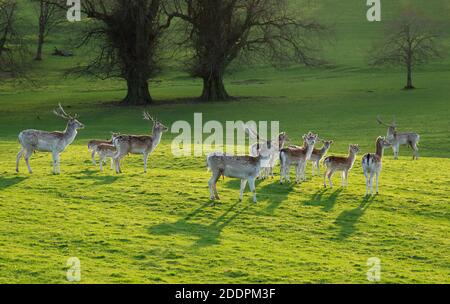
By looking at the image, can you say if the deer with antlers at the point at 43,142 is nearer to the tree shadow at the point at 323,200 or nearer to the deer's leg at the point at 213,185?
the deer's leg at the point at 213,185

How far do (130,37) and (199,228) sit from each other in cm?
3493

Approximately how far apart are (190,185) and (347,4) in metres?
88.8

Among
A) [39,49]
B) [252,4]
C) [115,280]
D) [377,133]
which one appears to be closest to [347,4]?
[39,49]

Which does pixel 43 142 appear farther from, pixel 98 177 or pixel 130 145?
pixel 130 145

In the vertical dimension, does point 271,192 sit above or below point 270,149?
below

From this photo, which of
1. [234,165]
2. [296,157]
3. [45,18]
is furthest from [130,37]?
[234,165]

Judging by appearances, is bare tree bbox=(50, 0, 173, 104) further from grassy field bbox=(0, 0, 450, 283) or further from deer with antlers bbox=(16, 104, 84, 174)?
deer with antlers bbox=(16, 104, 84, 174)

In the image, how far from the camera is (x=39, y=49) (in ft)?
252

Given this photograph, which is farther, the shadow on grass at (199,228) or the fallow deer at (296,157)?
the fallow deer at (296,157)

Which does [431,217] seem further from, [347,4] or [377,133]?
[347,4]

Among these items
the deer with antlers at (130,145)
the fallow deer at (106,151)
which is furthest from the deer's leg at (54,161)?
the deer with antlers at (130,145)

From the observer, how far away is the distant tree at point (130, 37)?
49.0m

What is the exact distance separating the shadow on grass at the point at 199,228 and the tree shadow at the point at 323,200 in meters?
2.35

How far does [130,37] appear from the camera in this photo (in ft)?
163
